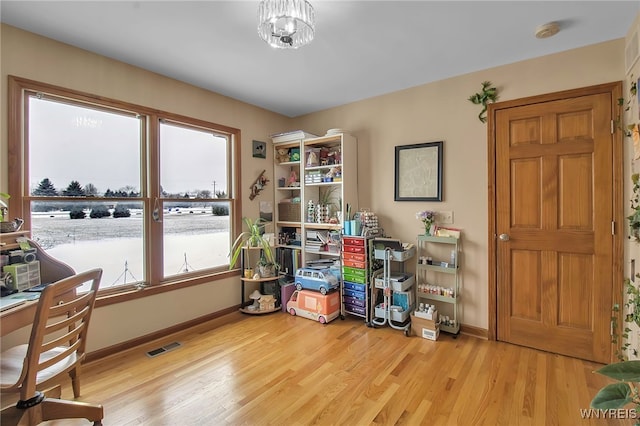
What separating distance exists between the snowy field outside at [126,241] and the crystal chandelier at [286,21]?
2.03 m

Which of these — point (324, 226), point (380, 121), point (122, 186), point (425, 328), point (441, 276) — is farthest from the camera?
point (324, 226)

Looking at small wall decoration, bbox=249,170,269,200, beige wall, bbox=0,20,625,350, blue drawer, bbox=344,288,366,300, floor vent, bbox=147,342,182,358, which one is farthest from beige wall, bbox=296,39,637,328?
floor vent, bbox=147,342,182,358

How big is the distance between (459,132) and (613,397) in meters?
2.36

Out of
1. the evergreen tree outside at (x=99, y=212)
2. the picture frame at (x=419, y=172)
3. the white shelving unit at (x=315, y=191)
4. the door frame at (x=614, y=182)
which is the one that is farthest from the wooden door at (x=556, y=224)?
the evergreen tree outside at (x=99, y=212)

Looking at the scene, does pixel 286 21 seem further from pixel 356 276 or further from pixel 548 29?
pixel 356 276

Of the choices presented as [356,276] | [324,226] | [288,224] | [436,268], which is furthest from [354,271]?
[288,224]

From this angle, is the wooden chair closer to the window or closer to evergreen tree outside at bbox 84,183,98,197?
the window

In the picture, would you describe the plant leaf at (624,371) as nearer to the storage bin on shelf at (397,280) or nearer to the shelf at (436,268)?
the shelf at (436,268)

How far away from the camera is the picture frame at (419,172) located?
9.85ft

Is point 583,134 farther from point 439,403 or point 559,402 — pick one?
point 439,403

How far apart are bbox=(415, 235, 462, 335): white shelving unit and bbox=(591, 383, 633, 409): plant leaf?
5.61ft

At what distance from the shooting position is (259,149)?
12.2 ft

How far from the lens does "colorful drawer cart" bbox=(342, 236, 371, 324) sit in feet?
10.2

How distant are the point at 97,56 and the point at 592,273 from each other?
4317mm
